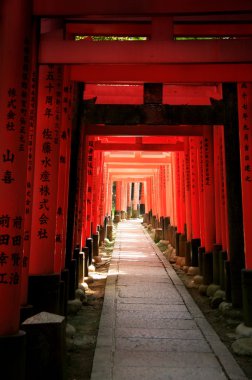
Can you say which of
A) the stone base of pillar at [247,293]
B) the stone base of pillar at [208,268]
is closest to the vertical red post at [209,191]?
the stone base of pillar at [208,268]

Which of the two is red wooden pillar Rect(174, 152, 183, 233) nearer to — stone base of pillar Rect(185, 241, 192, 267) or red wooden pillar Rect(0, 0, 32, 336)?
stone base of pillar Rect(185, 241, 192, 267)

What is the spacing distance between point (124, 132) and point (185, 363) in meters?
5.20

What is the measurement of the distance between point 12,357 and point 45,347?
1.58 feet

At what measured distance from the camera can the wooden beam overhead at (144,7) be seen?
3529mm

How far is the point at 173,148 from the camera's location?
10219 millimetres

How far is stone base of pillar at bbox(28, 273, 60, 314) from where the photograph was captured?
4332mm

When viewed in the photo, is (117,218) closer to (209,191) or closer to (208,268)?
(208,268)

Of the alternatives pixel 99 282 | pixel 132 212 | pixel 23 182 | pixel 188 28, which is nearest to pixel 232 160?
pixel 188 28

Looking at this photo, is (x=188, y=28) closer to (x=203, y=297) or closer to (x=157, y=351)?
(x=157, y=351)

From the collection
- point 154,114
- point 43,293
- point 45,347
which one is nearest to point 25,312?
point 43,293

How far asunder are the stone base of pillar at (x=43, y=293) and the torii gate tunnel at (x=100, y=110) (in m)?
0.01

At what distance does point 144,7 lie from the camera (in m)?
3.54

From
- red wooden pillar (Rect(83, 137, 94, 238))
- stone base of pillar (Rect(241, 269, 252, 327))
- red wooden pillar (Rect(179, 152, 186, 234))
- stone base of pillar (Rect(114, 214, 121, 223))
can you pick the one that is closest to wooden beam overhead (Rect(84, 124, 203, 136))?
red wooden pillar (Rect(83, 137, 94, 238))

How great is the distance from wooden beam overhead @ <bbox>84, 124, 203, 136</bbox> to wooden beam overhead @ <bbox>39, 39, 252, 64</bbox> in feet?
14.1
